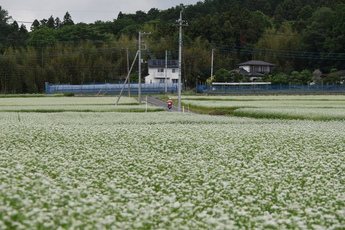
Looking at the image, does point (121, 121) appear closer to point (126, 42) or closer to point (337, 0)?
point (126, 42)

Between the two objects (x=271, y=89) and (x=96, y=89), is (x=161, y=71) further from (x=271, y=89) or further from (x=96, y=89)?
(x=271, y=89)

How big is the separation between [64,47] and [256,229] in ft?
A: 386

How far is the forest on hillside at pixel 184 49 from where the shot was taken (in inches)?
4355

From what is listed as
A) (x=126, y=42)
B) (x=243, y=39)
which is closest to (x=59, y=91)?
(x=126, y=42)

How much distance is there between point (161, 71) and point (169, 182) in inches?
4594

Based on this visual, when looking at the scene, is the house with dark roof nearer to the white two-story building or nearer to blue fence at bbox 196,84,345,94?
the white two-story building

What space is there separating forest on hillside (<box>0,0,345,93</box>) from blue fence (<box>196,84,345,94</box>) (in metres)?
4.54

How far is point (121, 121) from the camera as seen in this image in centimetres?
2952

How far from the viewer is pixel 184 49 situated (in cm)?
12475

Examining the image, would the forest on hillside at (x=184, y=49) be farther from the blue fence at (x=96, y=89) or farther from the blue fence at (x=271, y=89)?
the blue fence at (x=96, y=89)

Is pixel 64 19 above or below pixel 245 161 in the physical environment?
above

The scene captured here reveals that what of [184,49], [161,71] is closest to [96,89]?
[161,71]

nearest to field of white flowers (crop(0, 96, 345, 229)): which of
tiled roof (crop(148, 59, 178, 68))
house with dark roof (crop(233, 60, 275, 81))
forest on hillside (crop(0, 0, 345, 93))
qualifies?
forest on hillside (crop(0, 0, 345, 93))

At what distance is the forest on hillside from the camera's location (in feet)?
363
